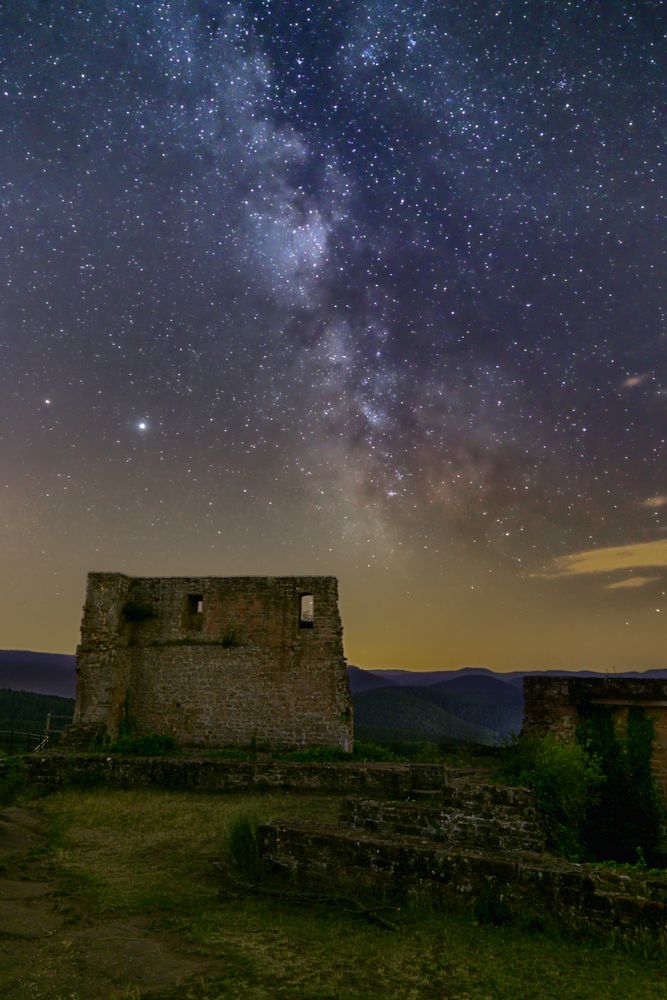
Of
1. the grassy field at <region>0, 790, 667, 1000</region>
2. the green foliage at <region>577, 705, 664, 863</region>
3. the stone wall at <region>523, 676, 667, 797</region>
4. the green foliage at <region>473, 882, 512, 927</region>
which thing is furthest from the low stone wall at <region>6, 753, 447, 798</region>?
the green foliage at <region>473, 882, 512, 927</region>

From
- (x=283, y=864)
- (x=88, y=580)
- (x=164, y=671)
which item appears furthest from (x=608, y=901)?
(x=88, y=580)

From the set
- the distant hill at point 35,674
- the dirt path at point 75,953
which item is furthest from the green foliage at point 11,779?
the distant hill at point 35,674

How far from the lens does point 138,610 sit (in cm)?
2056

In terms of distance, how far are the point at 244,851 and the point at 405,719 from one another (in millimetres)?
115212

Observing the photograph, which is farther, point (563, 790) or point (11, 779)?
point (11, 779)

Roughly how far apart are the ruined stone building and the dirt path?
11.7 metres

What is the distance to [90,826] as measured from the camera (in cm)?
1120

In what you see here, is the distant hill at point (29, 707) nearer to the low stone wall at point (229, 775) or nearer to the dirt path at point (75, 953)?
the low stone wall at point (229, 775)

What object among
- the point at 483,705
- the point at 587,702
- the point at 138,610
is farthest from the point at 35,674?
the point at 587,702

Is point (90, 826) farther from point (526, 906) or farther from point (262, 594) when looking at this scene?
point (262, 594)

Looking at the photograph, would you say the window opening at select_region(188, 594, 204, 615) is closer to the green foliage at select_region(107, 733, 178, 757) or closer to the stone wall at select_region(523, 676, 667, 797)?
the green foliage at select_region(107, 733, 178, 757)

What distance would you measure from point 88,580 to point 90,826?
10.1 m

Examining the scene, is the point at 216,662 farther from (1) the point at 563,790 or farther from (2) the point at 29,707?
(2) the point at 29,707

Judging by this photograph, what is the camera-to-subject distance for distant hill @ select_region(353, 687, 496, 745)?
4242 inches
